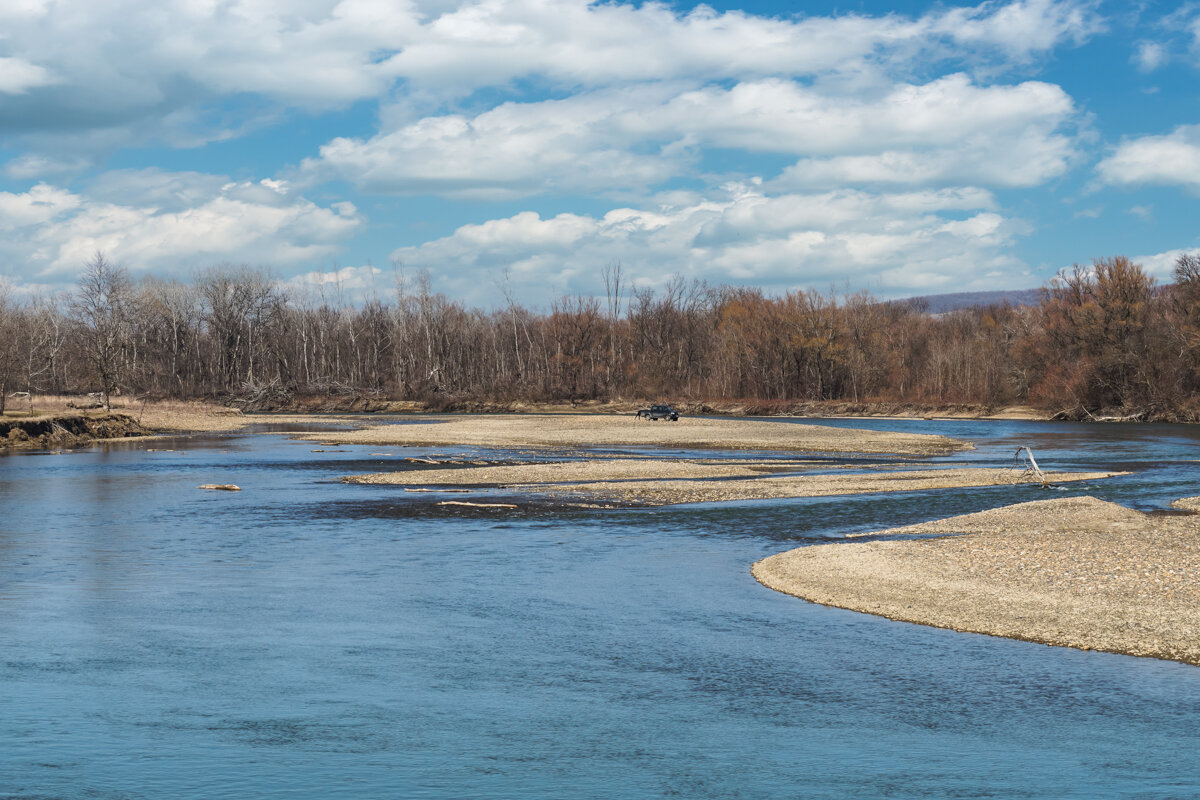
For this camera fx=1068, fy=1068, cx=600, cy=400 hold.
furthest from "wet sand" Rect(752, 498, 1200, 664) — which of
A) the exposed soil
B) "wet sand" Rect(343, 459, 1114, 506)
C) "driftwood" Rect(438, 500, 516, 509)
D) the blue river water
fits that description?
the exposed soil

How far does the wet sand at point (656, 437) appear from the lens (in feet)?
225

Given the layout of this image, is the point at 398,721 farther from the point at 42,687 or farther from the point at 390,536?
the point at 390,536

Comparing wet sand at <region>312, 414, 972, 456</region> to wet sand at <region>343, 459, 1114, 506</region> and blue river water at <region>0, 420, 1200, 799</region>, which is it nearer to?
wet sand at <region>343, 459, 1114, 506</region>

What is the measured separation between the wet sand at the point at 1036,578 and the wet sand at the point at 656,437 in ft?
113

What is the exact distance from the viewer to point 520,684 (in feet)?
51.5

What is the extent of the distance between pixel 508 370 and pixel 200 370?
4347 centimetres

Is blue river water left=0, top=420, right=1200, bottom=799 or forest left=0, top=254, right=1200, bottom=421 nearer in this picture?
blue river water left=0, top=420, right=1200, bottom=799

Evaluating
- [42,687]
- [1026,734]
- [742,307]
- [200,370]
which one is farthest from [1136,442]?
[200,370]

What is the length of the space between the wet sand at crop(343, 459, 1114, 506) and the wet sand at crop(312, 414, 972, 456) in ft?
47.1

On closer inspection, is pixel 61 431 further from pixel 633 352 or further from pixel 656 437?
pixel 633 352

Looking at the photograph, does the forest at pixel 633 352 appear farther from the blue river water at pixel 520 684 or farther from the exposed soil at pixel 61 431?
the blue river water at pixel 520 684

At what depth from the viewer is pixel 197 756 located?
1268 cm

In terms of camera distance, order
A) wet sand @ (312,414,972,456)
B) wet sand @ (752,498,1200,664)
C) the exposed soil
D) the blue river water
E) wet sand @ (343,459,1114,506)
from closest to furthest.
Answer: the blue river water, wet sand @ (752,498,1200,664), wet sand @ (343,459,1114,506), wet sand @ (312,414,972,456), the exposed soil

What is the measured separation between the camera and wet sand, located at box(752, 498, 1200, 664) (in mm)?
18391
